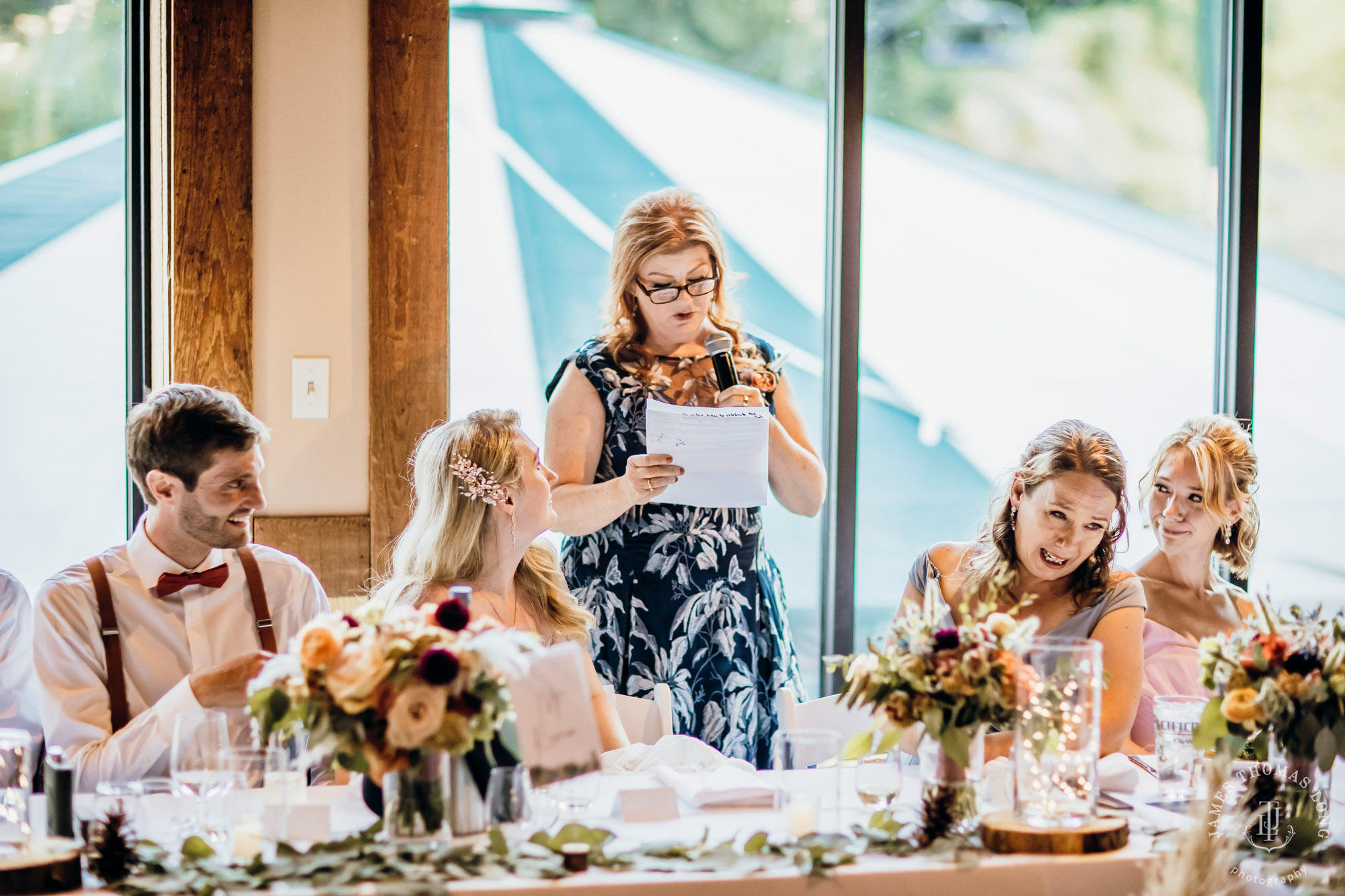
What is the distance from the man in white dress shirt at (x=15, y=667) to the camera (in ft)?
7.91

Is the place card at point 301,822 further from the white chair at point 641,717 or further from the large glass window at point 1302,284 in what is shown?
the large glass window at point 1302,284

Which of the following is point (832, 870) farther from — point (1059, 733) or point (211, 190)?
point (211, 190)

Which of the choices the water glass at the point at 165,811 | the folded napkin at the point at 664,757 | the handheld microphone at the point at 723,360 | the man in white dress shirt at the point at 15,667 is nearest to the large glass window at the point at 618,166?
the handheld microphone at the point at 723,360

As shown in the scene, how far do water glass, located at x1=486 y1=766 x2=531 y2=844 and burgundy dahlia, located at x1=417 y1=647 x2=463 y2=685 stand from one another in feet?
0.52

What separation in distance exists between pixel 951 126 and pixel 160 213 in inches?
92.2

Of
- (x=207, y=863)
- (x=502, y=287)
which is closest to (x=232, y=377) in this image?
(x=502, y=287)

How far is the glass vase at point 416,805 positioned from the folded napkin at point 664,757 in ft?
1.79

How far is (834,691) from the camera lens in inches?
141

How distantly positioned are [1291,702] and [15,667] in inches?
90.4

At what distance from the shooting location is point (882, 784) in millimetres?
1746

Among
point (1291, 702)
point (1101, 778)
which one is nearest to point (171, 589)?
point (1101, 778)

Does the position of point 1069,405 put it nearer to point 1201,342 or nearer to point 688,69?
point 1201,342

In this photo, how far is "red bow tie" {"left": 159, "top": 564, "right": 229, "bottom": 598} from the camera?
224cm

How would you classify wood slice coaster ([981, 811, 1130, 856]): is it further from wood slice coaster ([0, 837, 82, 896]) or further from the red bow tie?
the red bow tie
